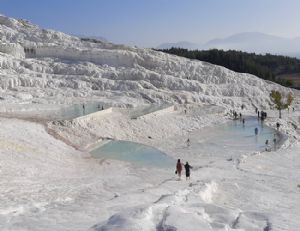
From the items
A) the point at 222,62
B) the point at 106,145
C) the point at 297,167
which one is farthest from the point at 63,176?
the point at 222,62

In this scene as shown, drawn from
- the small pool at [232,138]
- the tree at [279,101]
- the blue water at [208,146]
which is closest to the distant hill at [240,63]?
the tree at [279,101]

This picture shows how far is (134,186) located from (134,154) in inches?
317

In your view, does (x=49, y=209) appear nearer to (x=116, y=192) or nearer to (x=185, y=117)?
(x=116, y=192)

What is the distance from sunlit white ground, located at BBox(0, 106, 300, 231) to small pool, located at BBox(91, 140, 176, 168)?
90cm

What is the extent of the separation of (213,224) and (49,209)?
5.03 metres

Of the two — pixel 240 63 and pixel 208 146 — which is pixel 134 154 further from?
pixel 240 63

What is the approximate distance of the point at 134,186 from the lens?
1761 cm

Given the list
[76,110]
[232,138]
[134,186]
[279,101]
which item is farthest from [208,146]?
[279,101]

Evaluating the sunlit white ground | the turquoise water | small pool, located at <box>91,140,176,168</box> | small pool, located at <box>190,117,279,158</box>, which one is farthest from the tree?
small pool, located at <box>91,140,176,168</box>

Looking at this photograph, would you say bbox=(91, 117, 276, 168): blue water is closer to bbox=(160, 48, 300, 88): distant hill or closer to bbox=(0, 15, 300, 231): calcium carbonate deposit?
bbox=(0, 15, 300, 231): calcium carbonate deposit

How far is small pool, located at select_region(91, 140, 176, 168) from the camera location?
23516mm

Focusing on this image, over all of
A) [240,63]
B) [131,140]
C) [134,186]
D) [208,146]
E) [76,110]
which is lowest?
[208,146]

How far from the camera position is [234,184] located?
1823cm

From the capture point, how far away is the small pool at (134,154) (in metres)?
23.5
